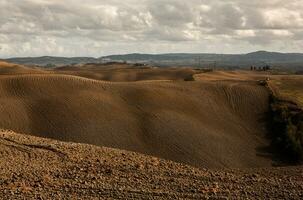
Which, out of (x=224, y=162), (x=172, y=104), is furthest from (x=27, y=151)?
(x=172, y=104)

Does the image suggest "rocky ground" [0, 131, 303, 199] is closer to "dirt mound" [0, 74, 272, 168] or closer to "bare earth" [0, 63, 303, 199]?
"bare earth" [0, 63, 303, 199]

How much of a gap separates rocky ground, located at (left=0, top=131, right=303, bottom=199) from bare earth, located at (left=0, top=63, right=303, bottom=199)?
0.15 ft

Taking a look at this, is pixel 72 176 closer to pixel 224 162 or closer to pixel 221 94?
pixel 224 162

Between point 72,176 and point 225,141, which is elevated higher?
point 72,176

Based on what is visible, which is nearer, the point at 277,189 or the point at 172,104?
the point at 277,189

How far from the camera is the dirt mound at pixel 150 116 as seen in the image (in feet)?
171

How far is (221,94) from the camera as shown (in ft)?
237

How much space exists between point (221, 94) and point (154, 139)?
71.5 ft

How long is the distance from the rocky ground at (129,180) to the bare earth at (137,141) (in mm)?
45

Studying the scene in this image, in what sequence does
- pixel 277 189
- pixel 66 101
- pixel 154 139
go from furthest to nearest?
pixel 66 101, pixel 154 139, pixel 277 189

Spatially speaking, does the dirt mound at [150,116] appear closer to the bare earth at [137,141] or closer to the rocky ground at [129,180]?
the bare earth at [137,141]

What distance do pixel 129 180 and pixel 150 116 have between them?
120ft

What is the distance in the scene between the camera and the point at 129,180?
894 inches

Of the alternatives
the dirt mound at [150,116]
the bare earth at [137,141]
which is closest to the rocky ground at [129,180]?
the bare earth at [137,141]
